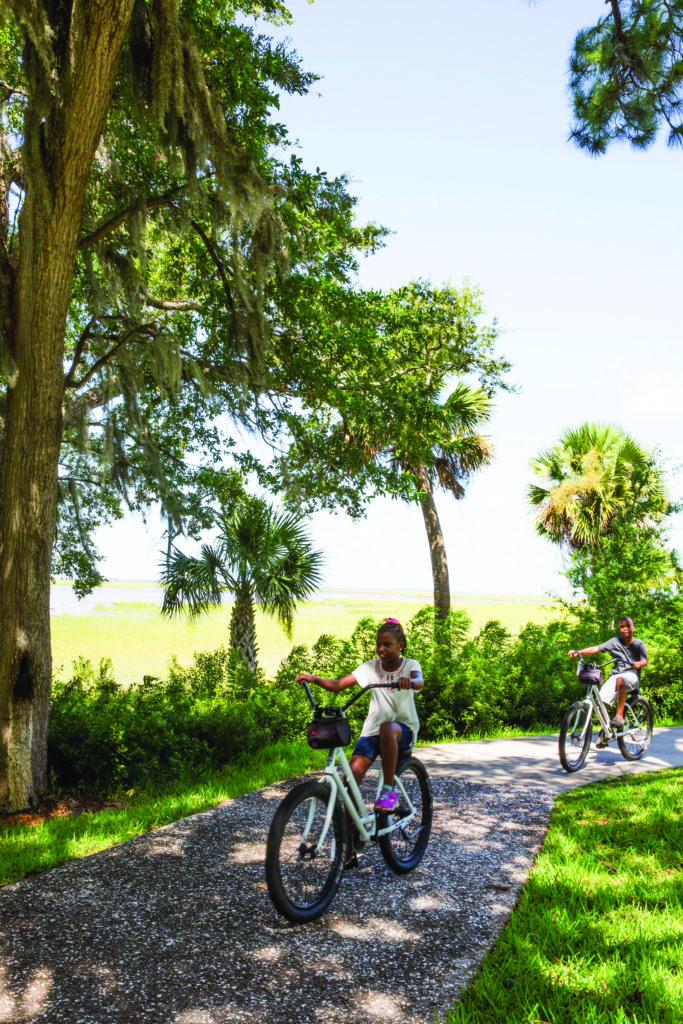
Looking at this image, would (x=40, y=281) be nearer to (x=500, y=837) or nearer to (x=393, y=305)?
(x=393, y=305)

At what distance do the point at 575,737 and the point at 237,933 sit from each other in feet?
16.2

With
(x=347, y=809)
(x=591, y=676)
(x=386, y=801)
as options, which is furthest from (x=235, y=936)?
(x=591, y=676)

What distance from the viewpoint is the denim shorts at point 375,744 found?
15.0 ft

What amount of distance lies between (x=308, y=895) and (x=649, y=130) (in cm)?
917

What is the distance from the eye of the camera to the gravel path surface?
128 inches

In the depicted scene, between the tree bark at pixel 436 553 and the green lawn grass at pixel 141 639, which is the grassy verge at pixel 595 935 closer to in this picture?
the green lawn grass at pixel 141 639

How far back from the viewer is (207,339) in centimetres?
1138

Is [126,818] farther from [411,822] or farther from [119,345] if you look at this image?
[119,345]

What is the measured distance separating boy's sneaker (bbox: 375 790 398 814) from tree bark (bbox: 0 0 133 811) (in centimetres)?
388

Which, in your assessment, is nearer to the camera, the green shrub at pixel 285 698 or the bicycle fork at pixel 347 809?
the bicycle fork at pixel 347 809

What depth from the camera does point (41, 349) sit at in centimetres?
717

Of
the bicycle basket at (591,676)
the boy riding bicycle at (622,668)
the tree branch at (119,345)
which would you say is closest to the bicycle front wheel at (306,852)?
the bicycle basket at (591,676)

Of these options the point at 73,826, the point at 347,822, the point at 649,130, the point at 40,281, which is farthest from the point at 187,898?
the point at 649,130

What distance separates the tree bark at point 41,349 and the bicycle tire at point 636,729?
6.26 metres
